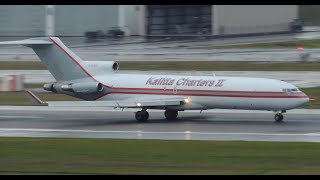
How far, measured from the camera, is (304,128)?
34906 mm

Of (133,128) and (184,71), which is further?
(184,71)

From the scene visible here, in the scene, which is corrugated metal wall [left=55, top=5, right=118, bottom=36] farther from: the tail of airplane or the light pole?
the tail of airplane

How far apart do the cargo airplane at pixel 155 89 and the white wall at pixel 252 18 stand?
41000 millimetres

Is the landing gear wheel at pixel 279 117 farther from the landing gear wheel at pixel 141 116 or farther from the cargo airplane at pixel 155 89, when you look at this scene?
the landing gear wheel at pixel 141 116

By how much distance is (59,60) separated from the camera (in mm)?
41031

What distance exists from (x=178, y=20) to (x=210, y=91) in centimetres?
4980

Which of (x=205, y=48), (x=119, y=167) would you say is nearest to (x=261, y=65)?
(x=205, y=48)

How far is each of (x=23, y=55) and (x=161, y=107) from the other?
39.4 meters

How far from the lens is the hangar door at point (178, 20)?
8512cm

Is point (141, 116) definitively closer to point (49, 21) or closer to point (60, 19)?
point (49, 21)

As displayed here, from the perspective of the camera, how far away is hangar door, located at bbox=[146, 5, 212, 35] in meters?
85.1
